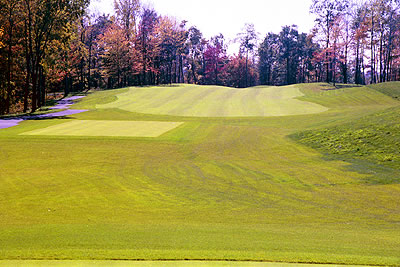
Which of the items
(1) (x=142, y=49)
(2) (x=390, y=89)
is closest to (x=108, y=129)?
(2) (x=390, y=89)

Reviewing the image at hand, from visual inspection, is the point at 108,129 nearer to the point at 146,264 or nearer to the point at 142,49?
the point at 146,264

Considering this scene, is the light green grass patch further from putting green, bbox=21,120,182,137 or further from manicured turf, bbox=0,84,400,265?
putting green, bbox=21,120,182,137

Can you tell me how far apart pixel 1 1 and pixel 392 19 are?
214 ft

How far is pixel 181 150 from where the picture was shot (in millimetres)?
20672

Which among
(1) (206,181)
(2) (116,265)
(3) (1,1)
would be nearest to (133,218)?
(2) (116,265)

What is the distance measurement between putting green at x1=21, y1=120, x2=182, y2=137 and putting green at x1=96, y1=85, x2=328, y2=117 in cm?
913

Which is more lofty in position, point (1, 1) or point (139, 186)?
point (1, 1)

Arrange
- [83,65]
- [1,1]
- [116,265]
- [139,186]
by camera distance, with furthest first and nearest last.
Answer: [83,65] < [1,1] < [139,186] < [116,265]

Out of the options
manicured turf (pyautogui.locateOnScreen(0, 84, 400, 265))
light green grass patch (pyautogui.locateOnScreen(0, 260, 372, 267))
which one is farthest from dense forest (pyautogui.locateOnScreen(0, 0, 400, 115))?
light green grass patch (pyautogui.locateOnScreen(0, 260, 372, 267))

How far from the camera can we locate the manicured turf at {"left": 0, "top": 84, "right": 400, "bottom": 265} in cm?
708

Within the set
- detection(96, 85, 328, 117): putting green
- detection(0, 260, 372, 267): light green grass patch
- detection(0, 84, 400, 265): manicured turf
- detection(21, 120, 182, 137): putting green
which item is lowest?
detection(0, 84, 400, 265): manicured turf

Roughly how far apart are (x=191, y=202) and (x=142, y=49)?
247 feet

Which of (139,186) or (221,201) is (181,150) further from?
(221,201)

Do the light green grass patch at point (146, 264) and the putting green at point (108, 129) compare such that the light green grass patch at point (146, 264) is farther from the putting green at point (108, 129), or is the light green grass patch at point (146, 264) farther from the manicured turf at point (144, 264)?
the putting green at point (108, 129)
